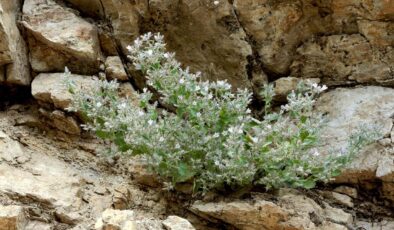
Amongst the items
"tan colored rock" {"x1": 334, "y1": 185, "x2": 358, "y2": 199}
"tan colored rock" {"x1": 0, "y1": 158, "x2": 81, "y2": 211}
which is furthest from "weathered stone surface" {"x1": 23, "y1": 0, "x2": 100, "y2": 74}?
"tan colored rock" {"x1": 334, "y1": 185, "x2": 358, "y2": 199}

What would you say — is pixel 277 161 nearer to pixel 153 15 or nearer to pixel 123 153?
pixel 123 153

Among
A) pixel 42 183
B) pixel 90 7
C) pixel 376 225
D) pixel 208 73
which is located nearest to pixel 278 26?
pixel 208 73

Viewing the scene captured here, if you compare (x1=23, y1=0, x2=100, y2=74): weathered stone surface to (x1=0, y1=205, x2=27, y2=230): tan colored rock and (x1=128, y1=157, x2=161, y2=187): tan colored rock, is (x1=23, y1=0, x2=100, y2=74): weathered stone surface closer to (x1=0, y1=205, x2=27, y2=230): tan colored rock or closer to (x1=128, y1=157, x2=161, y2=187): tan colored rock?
(x1=128, y1=157, x2=161, y2=187): tan colored rock

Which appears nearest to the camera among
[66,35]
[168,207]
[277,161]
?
[277,161]

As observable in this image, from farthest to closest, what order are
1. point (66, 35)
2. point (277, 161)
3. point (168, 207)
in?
Answer: 1. point (66, 35)
2. point (168, 207)
3. point (277, 161)

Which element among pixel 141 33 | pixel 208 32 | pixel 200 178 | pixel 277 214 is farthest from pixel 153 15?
pixel 277 214

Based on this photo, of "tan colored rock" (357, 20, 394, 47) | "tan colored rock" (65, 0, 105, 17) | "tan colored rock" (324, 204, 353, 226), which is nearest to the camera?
"tan colored rock" (324, 204, 353, 226)

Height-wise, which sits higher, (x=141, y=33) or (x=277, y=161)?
(x=141, y=33)
